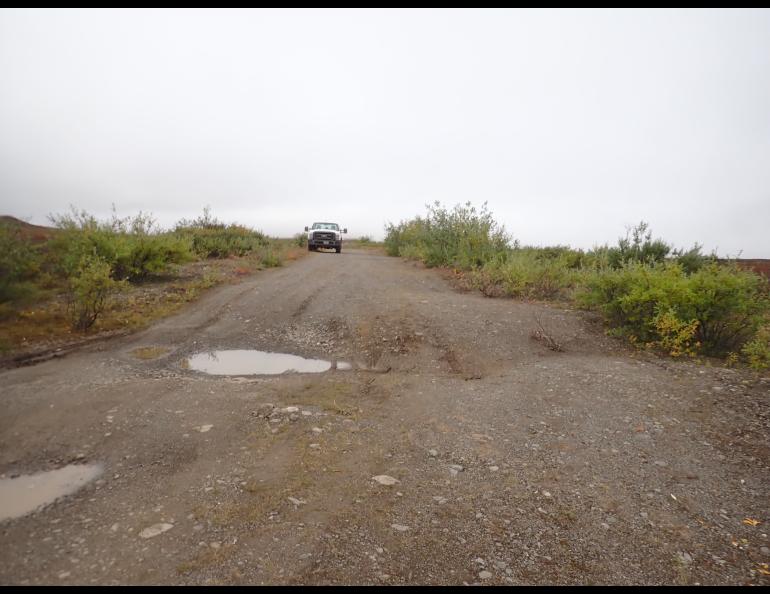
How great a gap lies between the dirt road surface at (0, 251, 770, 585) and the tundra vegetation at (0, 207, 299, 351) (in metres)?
1.12

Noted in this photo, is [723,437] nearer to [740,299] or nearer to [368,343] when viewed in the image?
[740,299]

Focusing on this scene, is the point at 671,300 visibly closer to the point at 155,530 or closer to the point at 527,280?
the point at 527,280

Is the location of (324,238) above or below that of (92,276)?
above

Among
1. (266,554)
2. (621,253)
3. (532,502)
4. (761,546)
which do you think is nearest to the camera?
(266,554)

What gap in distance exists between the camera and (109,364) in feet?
18.3

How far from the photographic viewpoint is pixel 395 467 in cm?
352

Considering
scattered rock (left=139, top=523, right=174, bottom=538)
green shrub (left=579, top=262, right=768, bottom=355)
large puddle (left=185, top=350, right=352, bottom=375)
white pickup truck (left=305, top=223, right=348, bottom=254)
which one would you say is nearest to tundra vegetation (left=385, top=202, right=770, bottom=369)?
green shrub (left=579, top=262, right=768, bottom=355)

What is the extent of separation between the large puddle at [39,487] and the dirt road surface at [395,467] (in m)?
0.09

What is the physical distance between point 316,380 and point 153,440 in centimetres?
198

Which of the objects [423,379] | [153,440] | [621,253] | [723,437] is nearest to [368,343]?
[423,379]

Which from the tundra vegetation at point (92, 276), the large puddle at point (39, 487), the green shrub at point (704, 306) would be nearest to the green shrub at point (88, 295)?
the tundra vegetation at point (92, 276)

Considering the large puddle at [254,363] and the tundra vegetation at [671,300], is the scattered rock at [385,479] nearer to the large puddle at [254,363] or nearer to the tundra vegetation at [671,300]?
the large puddle at [254,363]

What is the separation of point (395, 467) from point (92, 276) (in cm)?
596

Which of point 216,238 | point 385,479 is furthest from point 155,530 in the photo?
point 216,238
